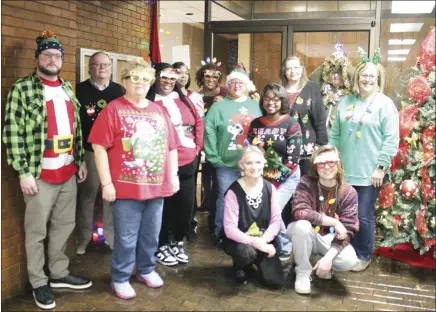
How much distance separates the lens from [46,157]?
2.94 meters

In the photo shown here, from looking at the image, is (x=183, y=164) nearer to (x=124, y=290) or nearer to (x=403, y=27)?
(x=124, y=290)

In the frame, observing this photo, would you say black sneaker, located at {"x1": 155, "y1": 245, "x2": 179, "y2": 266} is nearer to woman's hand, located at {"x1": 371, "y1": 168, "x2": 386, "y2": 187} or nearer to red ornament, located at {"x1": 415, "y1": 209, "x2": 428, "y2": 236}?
woman's hand, located at {"x1": 371, "y1": 168, "x2": 386, "y2": 187}

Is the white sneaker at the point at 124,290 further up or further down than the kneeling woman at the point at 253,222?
further down

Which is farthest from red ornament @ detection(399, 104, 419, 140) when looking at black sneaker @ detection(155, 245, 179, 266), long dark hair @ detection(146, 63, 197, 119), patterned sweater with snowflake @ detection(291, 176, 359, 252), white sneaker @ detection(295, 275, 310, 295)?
black sneaker @ detection(155, 245, 179, 266)

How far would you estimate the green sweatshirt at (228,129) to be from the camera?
144 inches

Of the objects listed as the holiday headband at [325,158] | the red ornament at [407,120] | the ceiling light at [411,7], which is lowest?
the holiday headband at [325,158]

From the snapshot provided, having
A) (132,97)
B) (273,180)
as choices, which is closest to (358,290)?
(273,180)

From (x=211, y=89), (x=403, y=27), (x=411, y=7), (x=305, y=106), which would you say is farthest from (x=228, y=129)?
(x=411, y=7)

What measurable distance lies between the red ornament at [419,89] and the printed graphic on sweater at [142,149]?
6.66 ft

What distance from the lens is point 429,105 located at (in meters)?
3.62

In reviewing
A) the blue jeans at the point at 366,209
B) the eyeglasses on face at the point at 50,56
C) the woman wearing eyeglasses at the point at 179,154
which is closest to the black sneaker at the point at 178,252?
the woman wearing eyeglasses at the point at 179,154

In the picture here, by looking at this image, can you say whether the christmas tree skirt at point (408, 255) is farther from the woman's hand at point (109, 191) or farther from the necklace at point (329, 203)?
the woman's hand at point (109, 191)

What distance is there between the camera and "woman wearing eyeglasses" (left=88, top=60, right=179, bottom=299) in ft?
9.47

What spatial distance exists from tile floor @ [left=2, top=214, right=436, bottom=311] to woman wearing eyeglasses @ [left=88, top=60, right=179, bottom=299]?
0.54 ft
